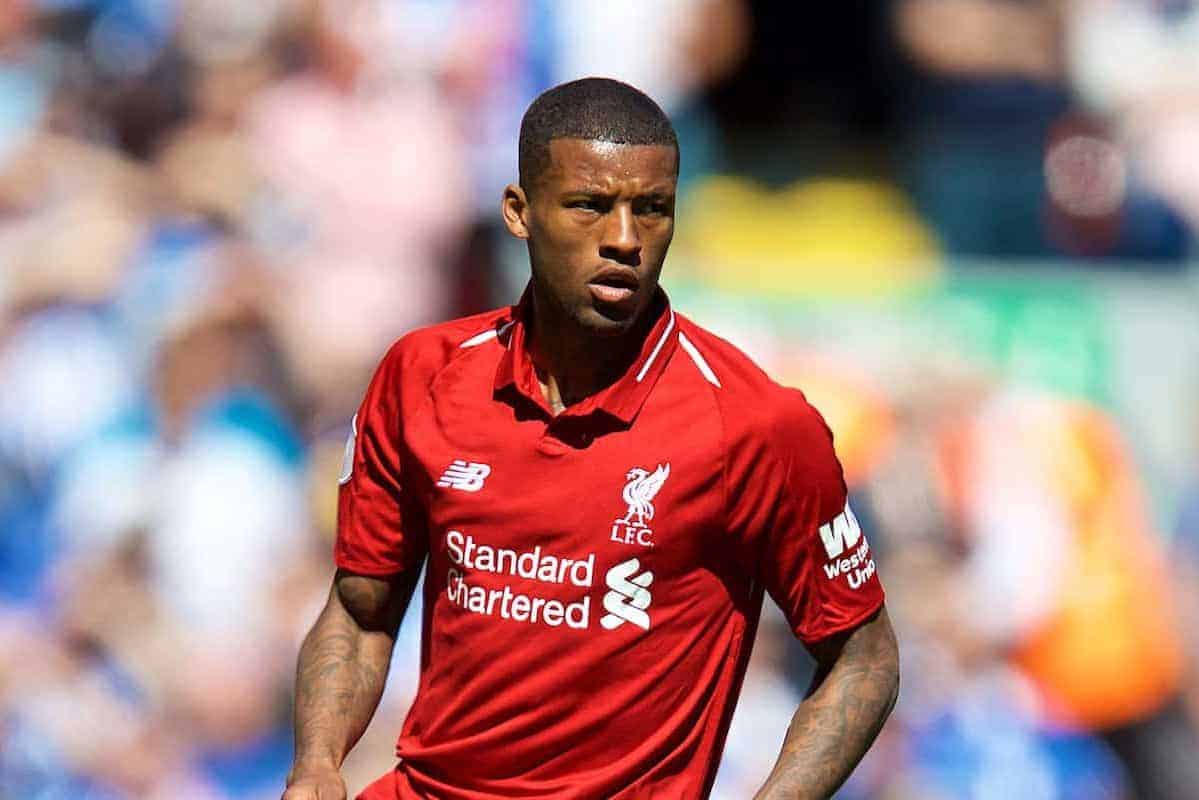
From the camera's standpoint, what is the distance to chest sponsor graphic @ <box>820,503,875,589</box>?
3.24 m

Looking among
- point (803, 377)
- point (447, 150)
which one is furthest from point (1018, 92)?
point (447, 150)

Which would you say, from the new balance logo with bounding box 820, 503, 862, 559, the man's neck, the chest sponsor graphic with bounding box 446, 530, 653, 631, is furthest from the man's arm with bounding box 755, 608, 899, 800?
the man's neck

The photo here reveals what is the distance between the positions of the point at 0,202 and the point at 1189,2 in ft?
15.0

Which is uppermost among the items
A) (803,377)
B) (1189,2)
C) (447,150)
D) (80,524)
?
(1189,2)

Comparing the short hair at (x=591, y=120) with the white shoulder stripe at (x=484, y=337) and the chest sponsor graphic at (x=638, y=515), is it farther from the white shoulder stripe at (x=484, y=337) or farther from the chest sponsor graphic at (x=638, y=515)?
the chest sponsor graphic at (x=638, y=515)

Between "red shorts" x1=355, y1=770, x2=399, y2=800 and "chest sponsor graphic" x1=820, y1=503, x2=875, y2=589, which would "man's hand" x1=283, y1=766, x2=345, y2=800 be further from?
"chest sponsor graphic" x1=820, y1=503, x2=875, y2=589

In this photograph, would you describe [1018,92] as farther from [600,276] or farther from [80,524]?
[600,276]

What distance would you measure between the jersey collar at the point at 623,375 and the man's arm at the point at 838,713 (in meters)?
0.52

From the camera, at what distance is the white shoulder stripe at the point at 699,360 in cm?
329

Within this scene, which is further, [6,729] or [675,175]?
[6,729]

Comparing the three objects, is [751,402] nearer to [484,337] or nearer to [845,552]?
[845,552]

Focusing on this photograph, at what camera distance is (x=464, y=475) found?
330 cm

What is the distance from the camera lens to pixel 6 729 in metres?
7.21

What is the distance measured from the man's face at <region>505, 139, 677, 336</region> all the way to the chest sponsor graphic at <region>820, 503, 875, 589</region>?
0.48 metres
